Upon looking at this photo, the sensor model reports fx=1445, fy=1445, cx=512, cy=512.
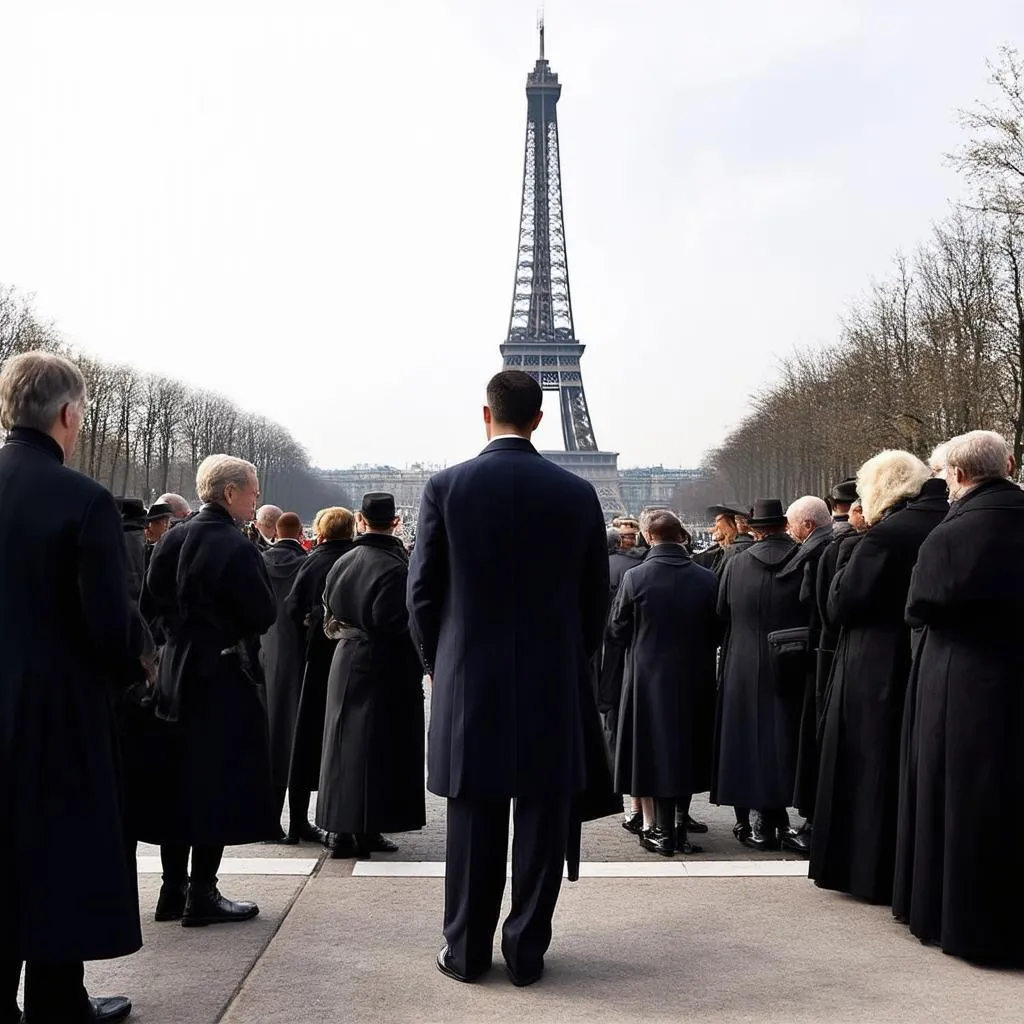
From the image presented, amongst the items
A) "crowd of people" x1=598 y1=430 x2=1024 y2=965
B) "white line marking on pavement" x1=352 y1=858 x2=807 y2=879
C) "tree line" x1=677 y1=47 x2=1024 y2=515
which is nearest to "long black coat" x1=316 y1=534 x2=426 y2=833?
"white line marking on pavement" x1=352 y1=858 x2=807 y2=879

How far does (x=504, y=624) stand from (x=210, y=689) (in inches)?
64.0

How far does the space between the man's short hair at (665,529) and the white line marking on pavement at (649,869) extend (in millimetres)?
1945

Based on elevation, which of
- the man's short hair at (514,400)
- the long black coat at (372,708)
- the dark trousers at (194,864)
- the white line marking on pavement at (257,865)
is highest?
the man's short hair at (514,400)

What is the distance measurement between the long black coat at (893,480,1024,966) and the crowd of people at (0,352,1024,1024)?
11 mm

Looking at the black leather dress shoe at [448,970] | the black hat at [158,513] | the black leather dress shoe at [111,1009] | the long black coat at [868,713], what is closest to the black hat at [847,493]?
the long black coat at [868,713]

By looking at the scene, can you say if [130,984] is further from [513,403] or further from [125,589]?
[513,403]

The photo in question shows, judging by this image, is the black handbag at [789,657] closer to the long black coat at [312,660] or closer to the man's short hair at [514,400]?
the long black coat at [312,660]

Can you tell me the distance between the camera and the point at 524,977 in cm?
569

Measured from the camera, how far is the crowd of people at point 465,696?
15.0 ft

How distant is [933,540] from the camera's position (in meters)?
6.18

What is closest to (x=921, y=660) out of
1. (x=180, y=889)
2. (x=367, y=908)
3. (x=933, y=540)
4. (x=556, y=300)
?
(x=933, y=540)

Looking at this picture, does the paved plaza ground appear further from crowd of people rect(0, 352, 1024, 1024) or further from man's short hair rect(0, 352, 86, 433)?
man's short hair rect(0, 352, 86, 433)

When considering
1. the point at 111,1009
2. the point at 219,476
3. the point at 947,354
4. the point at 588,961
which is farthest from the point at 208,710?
the point at 947,354

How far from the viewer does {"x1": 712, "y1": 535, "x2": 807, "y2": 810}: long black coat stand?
845 cm
